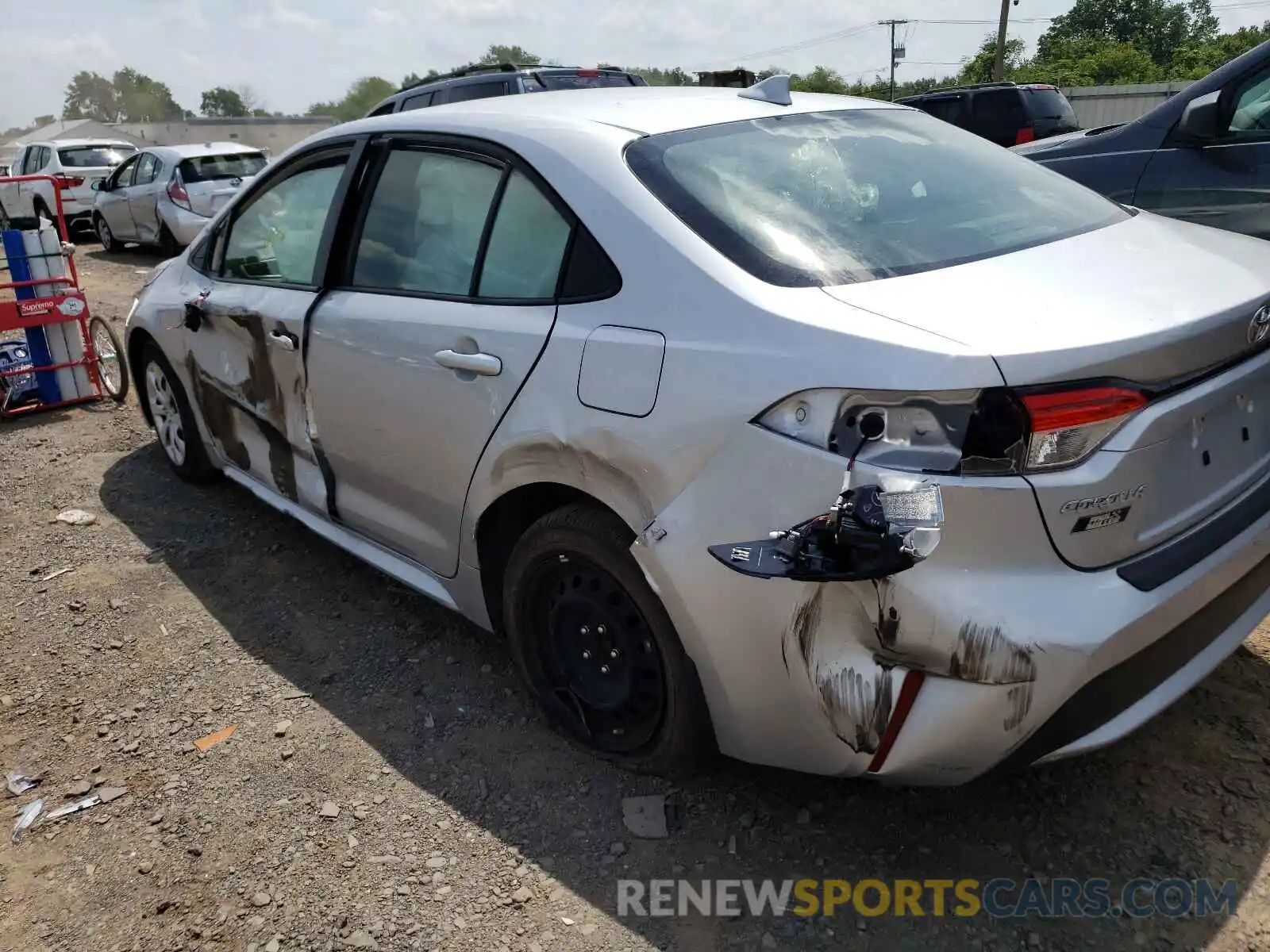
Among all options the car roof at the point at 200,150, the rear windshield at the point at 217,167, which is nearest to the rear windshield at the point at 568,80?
the rear windshield at the point at 217,167

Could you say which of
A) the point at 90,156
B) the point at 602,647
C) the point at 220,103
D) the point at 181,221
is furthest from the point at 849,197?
the point at 220,103

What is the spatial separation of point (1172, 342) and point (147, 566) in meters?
3.82

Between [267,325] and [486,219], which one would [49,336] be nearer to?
[267,325]

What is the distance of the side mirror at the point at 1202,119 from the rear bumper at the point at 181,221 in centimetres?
1139

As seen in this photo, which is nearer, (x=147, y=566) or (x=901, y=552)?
(x=901, y=552)

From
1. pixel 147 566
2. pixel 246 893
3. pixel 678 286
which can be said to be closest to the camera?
pixel 678 286

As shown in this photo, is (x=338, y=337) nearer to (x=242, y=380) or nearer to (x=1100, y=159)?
(x=242, y=380)

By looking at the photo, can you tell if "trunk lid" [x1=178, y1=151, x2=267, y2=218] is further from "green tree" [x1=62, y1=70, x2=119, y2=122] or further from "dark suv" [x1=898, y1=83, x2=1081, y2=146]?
"green tree" [x1=62, y1=70, x2=119, y2=122]

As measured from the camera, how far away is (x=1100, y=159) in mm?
4922

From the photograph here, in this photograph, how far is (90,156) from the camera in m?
17.7

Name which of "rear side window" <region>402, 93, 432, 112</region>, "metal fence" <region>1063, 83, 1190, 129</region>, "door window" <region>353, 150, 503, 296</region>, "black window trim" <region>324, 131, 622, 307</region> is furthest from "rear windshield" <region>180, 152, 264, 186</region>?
"metal fence" <region>1063, 83, 1190, 129</region>

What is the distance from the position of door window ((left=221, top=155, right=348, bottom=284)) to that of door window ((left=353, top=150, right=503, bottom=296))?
0.91 feet

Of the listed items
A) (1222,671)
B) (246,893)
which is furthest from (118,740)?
(1222,671)

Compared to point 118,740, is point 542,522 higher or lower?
higher
